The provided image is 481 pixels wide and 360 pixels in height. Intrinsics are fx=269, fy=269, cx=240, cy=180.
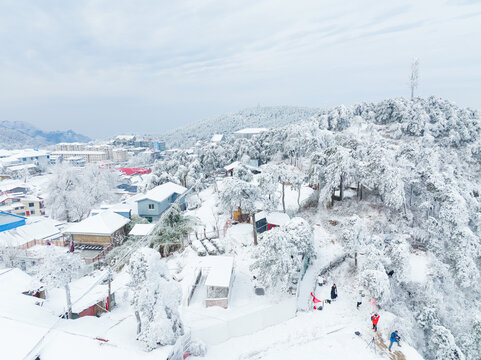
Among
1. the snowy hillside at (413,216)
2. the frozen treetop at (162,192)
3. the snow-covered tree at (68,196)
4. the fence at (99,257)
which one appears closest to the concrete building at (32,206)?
the snow-covered tree at (68,196)

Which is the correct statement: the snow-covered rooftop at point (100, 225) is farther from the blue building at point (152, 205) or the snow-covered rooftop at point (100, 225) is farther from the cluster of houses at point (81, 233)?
the blue building at point (152, 205)

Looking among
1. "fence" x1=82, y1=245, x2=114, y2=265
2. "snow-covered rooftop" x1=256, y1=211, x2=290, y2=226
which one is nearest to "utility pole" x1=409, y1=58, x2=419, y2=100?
"snow-covered rooftop" x1=256, y1=211, x2=290, y2=226

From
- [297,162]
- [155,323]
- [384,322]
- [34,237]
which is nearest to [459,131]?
[297,162]

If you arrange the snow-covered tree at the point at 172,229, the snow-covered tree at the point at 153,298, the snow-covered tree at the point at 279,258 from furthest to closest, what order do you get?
the snow-covered tree at the point at 172,229, the snow-covered tree at the point at 279,258, the snow-covered tree at the point at 153,298

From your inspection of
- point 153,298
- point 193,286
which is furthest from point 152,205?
point 153,298

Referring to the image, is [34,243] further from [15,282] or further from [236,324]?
[236,324]

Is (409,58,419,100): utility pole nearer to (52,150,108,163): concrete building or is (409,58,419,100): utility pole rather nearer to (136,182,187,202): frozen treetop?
(136,182,187,202): frozen treetop

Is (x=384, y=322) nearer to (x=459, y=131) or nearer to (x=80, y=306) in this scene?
(x=80, y=306)
